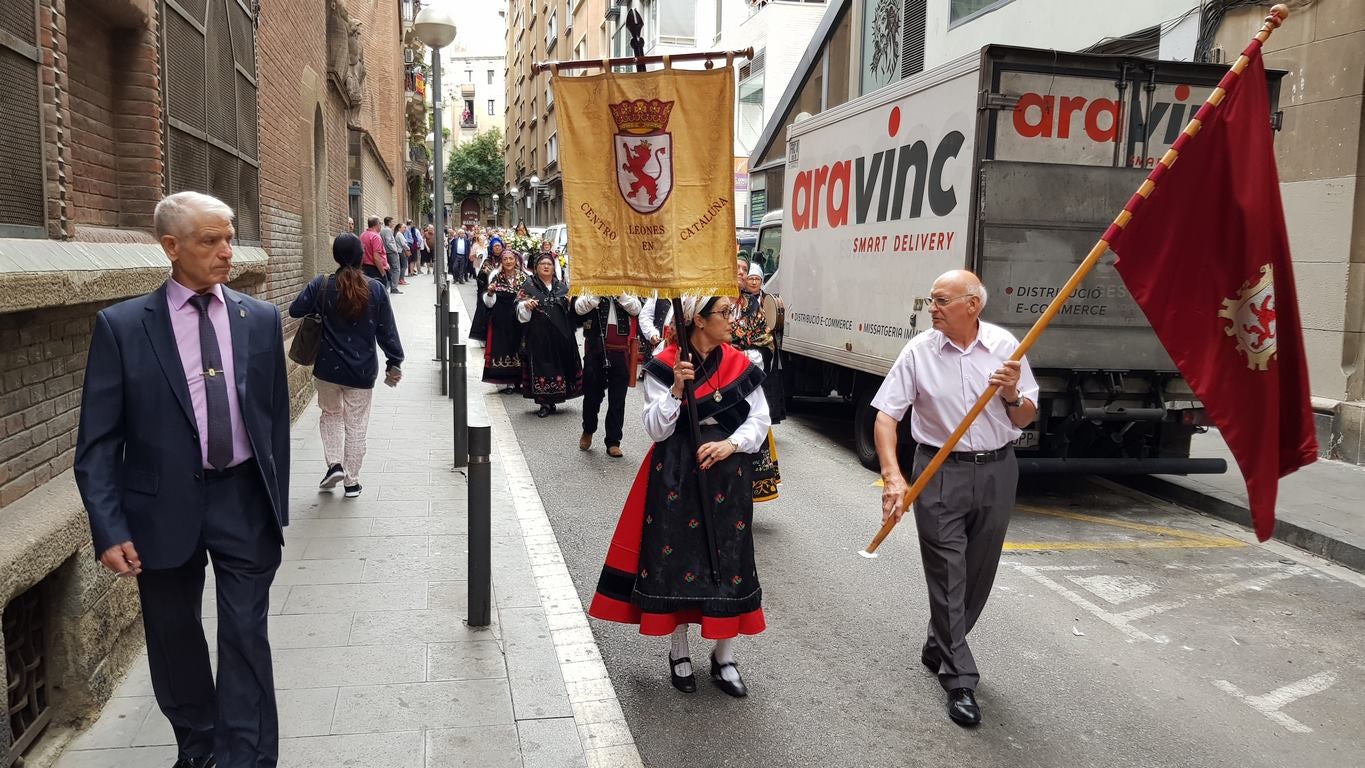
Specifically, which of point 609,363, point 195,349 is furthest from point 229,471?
point 609,363

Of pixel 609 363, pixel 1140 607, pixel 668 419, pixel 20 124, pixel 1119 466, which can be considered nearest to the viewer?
pixel 20 124

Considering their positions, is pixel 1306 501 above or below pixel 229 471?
below

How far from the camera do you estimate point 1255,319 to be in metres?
3.89

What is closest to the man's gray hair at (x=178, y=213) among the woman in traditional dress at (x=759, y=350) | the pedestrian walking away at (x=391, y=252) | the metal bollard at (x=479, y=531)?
the metal bollard at (x=479, y=531)

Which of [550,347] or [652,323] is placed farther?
[550,347]

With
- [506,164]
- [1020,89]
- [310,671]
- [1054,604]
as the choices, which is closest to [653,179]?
[310,671]

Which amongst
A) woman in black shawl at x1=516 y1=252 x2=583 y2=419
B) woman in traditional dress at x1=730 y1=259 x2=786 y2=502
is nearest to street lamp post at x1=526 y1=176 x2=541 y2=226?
woman in black shawl at x1=516 y1=252 x2=583 y2=419

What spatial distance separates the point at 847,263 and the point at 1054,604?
4.50 meters

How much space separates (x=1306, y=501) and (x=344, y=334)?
721cm

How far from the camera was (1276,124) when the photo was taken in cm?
807

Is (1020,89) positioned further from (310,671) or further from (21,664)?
(21,664)

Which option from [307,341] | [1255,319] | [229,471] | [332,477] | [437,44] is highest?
[437,44]

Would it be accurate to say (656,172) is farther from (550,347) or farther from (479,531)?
(550,347)

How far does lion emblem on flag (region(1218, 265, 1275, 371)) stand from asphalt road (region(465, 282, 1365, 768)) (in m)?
1.54
